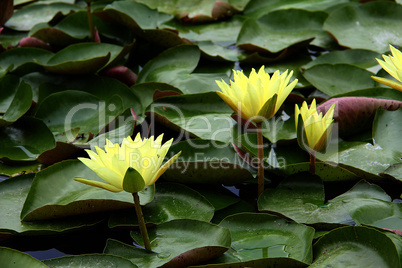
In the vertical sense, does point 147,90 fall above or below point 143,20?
below

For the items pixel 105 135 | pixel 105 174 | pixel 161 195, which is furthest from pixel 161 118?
pixel 105 174

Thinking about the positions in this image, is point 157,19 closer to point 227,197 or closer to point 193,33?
point 193,33

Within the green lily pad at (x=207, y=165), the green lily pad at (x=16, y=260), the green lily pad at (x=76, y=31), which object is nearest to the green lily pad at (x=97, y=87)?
the green lily pad at (x=76, y=31)

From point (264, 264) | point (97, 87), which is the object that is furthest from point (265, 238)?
point (97, 87)

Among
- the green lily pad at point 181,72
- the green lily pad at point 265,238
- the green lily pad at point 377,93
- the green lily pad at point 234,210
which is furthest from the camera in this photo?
the green lily pad at point 181,72

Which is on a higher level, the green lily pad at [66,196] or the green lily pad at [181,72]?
the green lily pad at [181,72]

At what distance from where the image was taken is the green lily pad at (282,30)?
219cm

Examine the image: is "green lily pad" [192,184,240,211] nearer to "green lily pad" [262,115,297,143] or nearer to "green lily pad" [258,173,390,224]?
"green lily pad" [258,173,390,224]

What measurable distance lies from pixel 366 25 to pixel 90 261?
1779 millimetres

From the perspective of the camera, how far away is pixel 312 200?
137 cm

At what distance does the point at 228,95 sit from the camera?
1.29 metres

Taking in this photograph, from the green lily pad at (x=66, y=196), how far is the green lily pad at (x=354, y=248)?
539 millimetres

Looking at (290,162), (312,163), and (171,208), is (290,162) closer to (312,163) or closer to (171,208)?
(312,163)

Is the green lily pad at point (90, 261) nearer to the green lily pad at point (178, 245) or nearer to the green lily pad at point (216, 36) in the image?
the green lily pad at point (178, 245)
